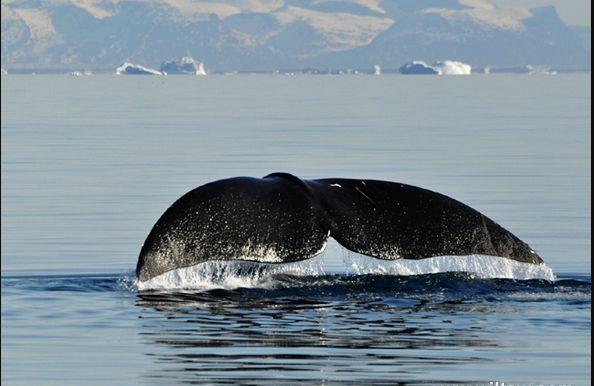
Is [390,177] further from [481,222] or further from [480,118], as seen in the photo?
[480,118]

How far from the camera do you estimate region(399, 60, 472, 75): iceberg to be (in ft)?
576

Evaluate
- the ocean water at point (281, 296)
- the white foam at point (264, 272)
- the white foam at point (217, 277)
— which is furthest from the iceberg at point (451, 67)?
the white foam at point (217, 277)

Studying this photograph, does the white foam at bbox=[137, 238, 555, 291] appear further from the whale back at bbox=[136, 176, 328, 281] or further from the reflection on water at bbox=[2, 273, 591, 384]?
the whale back at bbox=[136, 176, 328, 281]

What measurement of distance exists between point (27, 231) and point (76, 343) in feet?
26.1

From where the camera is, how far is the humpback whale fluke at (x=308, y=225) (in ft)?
32.7

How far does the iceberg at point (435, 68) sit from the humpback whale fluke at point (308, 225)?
161 m

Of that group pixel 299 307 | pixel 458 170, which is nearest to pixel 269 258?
pixel 299 307

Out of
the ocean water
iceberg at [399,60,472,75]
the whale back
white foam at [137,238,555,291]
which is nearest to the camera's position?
the ocean water

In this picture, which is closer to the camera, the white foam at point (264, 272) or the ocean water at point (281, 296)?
the ocean water at point (281, 296)

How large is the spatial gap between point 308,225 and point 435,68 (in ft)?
554

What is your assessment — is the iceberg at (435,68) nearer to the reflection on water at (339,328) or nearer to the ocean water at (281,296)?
the ocean water at (281,296)

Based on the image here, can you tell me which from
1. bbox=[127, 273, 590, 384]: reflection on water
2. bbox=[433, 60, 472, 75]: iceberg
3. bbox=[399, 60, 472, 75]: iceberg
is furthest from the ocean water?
bbox=[433, 60, 472, 75]: iceberg

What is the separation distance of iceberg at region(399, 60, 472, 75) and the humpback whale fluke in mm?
160931

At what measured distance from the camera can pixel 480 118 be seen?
52.7 m
